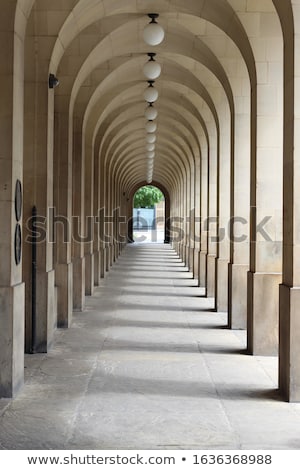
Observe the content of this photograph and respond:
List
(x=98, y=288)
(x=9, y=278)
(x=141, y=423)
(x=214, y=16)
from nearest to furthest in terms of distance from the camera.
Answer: (x=141, y=423), (x=9, y=278), (x=214, y=16), (x=98, y=288)

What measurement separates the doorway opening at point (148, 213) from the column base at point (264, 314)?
53753 millimetres

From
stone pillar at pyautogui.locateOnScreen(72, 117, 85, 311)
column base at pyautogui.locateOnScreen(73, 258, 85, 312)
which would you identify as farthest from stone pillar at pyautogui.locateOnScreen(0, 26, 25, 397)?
stone pillar at pyautogui.locateOnScreen(72, 117, 85, 311)

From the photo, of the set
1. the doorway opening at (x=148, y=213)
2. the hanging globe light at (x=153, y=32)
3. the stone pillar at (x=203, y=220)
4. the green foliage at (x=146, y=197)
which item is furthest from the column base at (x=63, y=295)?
the green foliage at (x=146, y=197)

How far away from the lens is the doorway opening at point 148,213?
217 feet

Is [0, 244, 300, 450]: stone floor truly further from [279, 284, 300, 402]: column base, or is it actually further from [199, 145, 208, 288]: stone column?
[199, 145, 208, 288]: stone column

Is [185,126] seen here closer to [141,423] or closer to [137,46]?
[137,46]

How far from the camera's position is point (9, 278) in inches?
254

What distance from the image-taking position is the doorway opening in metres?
66.1

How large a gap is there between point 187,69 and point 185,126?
20.6 feet

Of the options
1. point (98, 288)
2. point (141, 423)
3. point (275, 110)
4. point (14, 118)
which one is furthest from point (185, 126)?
point (141, 423)

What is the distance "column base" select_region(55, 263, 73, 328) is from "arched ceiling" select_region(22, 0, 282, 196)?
8.94 feet

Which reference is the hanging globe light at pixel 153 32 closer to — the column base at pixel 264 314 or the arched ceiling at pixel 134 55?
the arched ceiling at pixel 134 55

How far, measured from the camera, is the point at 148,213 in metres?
69.4
